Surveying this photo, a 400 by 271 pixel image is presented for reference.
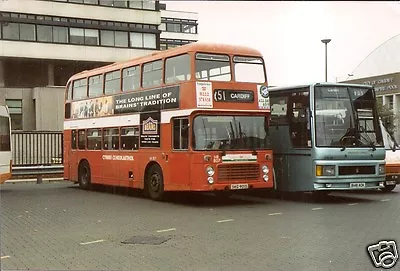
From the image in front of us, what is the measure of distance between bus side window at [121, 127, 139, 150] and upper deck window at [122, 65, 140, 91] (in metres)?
1.04

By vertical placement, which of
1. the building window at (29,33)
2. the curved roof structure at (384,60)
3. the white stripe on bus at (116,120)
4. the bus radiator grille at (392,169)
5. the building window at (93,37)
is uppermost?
the building window at (93,37)

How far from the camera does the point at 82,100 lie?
16766mm

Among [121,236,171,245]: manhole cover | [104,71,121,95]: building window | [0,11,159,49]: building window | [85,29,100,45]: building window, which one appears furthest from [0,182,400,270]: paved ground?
[85,29,100,45]: building window

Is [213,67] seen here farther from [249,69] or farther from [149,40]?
[149,40]

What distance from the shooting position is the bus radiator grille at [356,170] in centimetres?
1219

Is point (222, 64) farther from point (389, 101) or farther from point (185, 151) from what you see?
point (389, 101)

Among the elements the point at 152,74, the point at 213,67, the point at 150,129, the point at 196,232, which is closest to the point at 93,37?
the point at 152,74

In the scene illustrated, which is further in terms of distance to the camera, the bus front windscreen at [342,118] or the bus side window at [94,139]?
the bus side window at [94,139]

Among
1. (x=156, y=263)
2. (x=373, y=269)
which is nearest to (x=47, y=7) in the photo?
(x=156, y=263)

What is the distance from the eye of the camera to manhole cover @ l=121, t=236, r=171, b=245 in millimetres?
7773

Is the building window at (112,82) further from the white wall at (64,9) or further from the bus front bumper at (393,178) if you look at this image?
the bus front bumper at (393,178)

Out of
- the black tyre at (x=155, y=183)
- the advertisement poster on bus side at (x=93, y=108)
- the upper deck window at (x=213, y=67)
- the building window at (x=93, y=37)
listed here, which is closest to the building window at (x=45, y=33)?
the building window at (x=93, y=37)

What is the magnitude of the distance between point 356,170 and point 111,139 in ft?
21.3

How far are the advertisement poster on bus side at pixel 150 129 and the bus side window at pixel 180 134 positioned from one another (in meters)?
0.70
